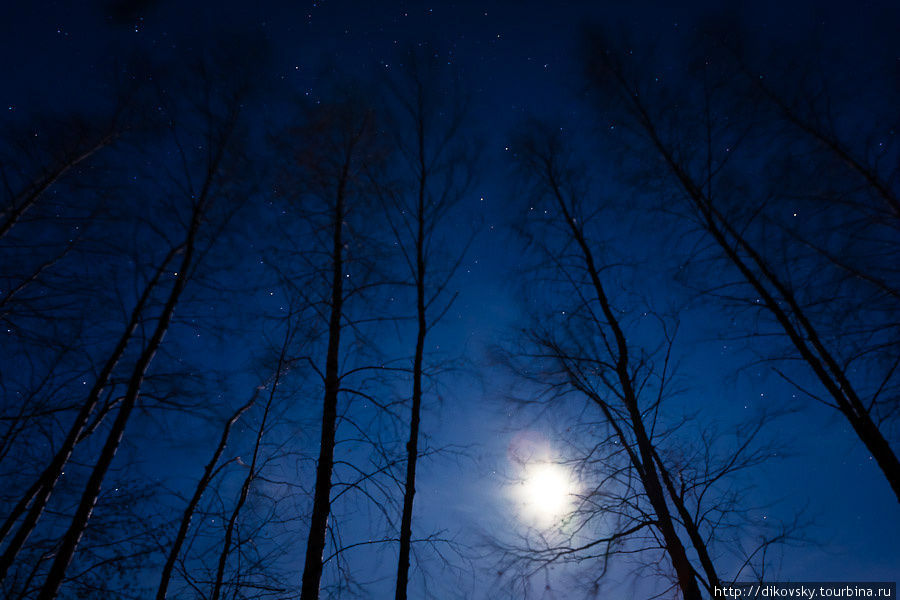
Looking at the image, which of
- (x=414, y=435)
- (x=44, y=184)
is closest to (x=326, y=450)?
(x=414, y=435)

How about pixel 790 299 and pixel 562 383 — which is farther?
pixel 562 383

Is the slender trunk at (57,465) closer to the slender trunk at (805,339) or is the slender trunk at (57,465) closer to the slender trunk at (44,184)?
the slender trunk at (44,184)

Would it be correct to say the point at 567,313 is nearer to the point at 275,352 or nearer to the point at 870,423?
the point at 870,423

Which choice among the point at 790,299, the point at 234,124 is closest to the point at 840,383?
the point at 790,299

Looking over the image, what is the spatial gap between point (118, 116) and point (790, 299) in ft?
38.2

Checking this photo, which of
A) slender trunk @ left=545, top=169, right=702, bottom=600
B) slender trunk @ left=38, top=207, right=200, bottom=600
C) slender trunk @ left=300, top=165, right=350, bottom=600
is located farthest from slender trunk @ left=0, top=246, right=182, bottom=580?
slender trunk @ left=545, top=169, right=702, bottom=600

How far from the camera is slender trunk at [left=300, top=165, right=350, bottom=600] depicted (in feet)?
12.2

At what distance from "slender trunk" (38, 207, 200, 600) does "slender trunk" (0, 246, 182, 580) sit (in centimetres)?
65

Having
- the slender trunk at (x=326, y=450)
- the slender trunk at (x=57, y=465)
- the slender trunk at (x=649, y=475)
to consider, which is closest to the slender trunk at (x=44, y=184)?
the slender trunk at (x=57, y=465)

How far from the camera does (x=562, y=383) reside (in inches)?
240

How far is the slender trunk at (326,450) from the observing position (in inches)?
146

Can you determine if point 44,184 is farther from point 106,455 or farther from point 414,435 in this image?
point 414,435

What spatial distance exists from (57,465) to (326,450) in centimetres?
433

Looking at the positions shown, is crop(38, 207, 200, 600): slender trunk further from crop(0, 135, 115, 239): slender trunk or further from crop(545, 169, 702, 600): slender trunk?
crop(545, 169, 702, 600): slender trunk
